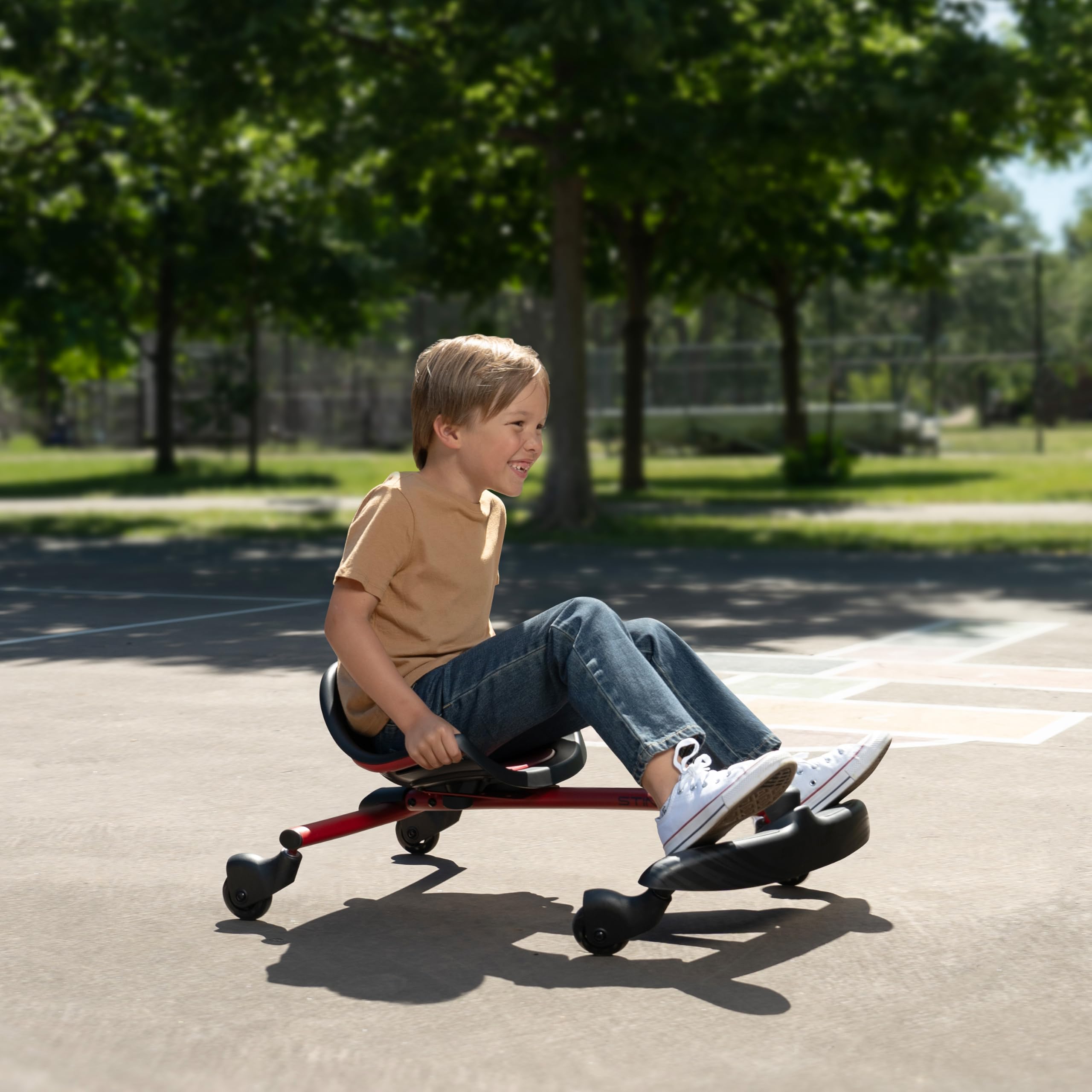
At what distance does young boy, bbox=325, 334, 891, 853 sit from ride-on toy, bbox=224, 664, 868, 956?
0.05m

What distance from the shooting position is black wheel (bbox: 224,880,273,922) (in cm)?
409

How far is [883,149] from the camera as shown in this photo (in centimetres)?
1658

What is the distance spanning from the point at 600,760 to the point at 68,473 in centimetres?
3087

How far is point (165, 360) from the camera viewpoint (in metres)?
31.7

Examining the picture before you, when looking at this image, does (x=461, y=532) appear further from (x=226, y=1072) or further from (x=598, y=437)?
(x=598, y=437)

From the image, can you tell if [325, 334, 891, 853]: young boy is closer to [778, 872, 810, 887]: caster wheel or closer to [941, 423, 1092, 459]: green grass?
[778, 872, 810, 887]: caster wheel

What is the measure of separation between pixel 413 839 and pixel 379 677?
0.87 meters

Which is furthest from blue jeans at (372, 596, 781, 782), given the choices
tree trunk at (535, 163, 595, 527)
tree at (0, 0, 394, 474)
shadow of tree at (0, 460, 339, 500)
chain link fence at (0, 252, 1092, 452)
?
shadow of tree at (0, 460, 339, 500)

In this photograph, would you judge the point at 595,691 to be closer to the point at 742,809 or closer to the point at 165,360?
the point at 742,809

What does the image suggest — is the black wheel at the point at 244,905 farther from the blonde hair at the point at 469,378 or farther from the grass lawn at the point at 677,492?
the grass lawn at the point at 677,492

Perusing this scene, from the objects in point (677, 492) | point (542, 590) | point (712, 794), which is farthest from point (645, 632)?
point (677, 492)

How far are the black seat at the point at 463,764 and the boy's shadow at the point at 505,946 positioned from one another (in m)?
0.33

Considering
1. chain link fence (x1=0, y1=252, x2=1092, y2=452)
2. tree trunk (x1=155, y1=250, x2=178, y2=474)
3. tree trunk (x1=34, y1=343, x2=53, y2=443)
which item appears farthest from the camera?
tree trunk (x1=34, y1=343, x2=53, y2=443)

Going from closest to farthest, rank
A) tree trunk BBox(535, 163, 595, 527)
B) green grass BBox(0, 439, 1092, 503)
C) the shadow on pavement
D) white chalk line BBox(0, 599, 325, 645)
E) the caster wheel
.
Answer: the caster wheel, the shadow on pavement, white chalk line BBox(0, 599, 325, 645), tree trunk BBox(535, 163, 595, 527), green grass BBox(0, 439, 1092, 503)
